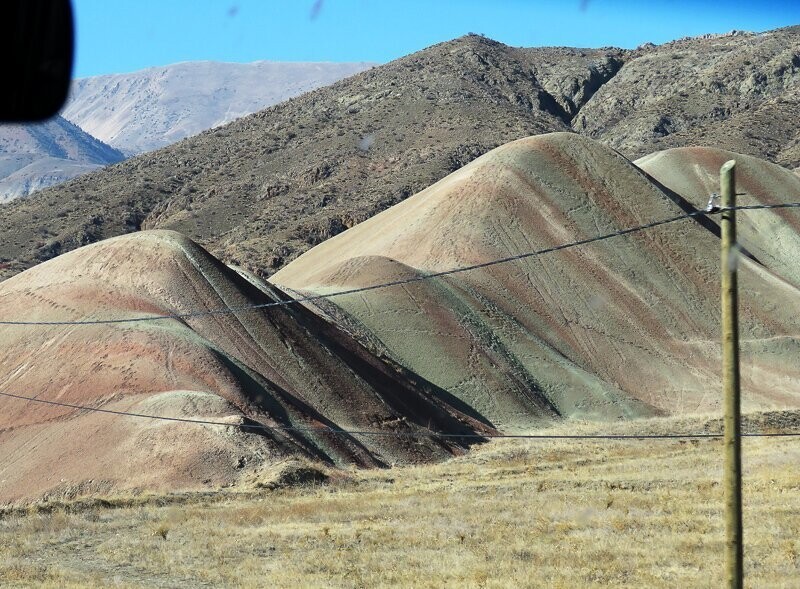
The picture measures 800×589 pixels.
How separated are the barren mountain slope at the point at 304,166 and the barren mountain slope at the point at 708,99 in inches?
323

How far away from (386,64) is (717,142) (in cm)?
4973

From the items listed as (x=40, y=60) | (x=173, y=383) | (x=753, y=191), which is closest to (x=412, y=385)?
(x=173, y=383)

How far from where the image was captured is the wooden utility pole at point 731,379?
12258mm

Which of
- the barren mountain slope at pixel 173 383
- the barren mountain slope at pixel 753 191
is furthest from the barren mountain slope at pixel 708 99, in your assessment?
the barren mountain slope at pixel 173 383

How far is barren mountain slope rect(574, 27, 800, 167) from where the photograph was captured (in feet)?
400

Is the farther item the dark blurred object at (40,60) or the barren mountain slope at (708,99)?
the barren mountain slope at (708,99)

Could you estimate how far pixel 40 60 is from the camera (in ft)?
34.2

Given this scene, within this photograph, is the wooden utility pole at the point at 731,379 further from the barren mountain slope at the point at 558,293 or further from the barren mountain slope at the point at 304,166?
the barren mountain slope at the point at 304,166

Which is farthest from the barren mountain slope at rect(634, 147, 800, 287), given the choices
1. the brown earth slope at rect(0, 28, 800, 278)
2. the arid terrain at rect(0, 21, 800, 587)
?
the brown earth slope at rect(0, 28, 800, 278)

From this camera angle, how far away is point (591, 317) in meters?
63.1

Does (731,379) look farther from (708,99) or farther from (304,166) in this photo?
(708,99)

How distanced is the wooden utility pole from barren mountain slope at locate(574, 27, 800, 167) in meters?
105

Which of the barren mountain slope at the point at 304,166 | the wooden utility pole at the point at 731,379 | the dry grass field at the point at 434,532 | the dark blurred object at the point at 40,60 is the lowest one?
the dry grass field at the point at 434,532

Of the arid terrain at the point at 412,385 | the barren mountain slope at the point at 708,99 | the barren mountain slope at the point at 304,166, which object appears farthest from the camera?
the barren mountain slope at the point at 708,99
